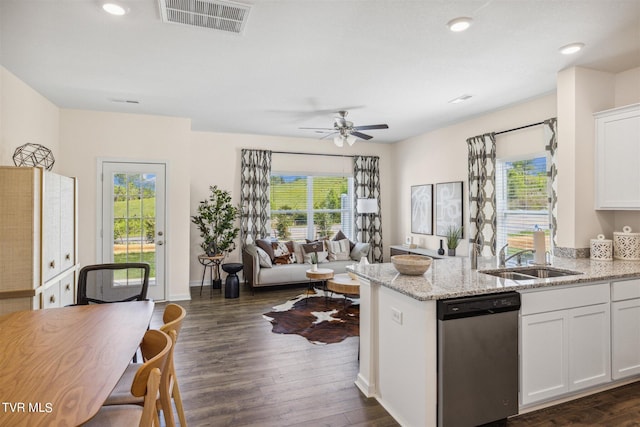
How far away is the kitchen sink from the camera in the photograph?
8.82 feet

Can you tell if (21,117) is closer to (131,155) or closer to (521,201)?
(131,155)

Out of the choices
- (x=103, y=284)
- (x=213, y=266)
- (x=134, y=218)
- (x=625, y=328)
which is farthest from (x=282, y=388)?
(x=213, y=266)

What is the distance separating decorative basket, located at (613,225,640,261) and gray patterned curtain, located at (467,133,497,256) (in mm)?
1603

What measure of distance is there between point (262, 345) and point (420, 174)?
4484 millimetres

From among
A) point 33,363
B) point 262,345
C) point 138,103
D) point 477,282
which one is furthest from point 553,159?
point 138,103

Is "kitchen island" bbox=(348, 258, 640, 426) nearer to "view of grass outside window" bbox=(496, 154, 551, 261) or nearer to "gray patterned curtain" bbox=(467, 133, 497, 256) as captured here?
"view of grass outside window" bbox=(496, 154, 551, 261)

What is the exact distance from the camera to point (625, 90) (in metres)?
3.36

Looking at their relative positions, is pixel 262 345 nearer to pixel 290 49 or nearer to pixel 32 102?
pixel 290 49

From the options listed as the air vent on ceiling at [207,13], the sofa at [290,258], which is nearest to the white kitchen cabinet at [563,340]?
the air vent on ceiling at [207,13]

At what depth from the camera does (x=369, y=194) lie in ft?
23.1

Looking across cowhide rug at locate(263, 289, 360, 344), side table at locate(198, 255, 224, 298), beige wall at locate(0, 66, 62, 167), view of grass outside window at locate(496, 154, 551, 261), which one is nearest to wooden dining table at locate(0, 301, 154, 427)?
cowhide rug at locate(263, 289, 360, 344)

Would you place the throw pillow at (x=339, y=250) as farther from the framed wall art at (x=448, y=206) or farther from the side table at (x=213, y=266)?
the side table at (x=213, y=266)

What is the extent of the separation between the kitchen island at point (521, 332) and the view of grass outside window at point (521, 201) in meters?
1.67

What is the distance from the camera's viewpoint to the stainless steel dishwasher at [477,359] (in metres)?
1.98
